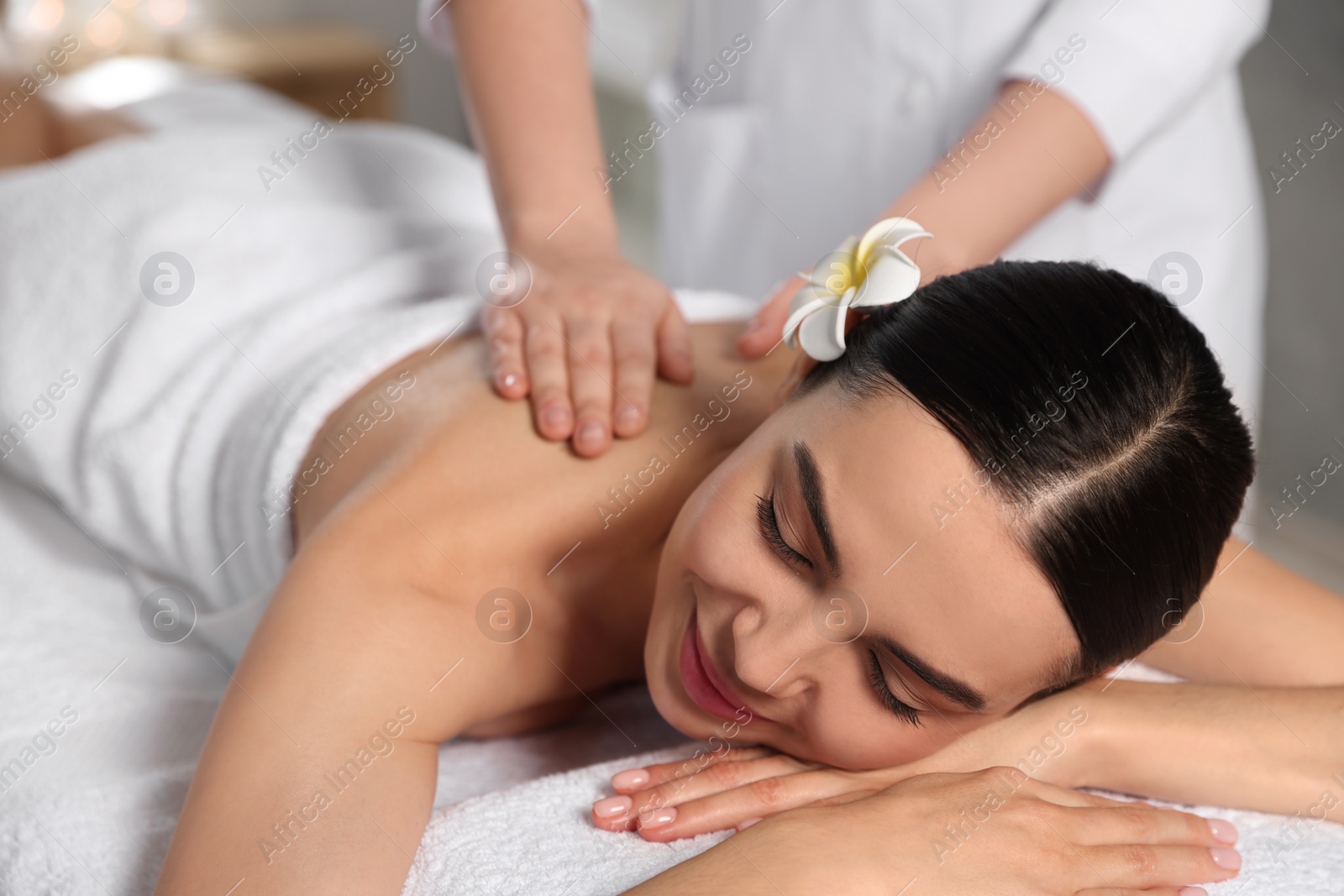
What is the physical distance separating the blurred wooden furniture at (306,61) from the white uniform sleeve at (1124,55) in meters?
2.26

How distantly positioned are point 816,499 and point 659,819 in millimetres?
287

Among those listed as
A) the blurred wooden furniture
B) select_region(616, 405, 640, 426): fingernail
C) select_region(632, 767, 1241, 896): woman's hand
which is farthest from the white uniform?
the blurred wooden furniture

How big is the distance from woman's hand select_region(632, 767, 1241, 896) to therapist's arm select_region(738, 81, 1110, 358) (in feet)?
1.77

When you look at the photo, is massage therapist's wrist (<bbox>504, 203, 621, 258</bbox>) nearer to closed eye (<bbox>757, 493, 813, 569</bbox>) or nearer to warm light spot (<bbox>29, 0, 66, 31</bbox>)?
closed eye (<bbox>757, 493, 813, 569</bbox>)

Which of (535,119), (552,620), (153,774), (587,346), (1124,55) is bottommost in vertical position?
(153,774)

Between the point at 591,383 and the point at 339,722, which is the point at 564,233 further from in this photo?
the point at 339,722

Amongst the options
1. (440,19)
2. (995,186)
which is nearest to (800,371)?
(995,186)

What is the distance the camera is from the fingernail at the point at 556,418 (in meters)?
1.13

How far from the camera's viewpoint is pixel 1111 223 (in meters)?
1.47

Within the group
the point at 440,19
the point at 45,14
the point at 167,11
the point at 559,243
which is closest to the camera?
the point at 559,243

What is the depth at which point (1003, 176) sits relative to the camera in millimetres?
1300

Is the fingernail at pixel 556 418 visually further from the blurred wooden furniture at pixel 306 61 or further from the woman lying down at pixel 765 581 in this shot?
the blurred wooden furniture at pixel 306 61

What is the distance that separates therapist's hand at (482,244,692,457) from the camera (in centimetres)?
114

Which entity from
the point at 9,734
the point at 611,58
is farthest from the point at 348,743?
the point at 611,58
